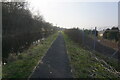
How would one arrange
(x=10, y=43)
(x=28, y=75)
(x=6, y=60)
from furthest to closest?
(x=10, y=43) → (x=6, y=60) → (x=28, y=75)

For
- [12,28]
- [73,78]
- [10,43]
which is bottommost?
[73,78]

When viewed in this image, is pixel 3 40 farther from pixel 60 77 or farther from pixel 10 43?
pixel 60 77

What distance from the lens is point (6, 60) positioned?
11.9m

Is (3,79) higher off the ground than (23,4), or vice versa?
(23,4)

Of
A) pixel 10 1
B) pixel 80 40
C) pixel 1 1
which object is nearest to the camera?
pixel 1 1

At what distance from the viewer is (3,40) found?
12922mm

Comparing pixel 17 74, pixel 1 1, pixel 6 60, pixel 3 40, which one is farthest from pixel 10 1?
pixel 17 74

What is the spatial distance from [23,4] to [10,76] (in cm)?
1871

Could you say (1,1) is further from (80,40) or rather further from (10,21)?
(80,40)

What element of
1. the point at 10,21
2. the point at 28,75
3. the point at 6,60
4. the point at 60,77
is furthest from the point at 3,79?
the point at 10,21

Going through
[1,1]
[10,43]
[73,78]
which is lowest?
[73,78]

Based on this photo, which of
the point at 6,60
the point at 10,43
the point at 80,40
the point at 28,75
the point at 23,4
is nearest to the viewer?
the point at 28,75

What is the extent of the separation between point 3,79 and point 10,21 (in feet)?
42.3

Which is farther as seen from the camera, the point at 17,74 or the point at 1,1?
the point at 1,1
